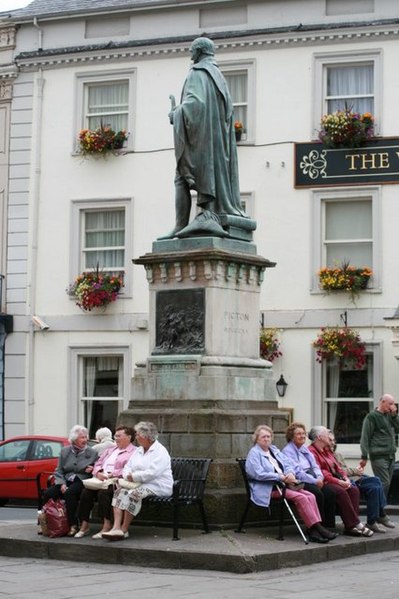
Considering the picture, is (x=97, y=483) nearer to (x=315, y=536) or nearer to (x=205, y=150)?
(x=315, y=536)

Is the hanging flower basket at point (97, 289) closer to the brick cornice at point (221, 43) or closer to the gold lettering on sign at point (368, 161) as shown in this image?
the brick cornice at point (221, 43)

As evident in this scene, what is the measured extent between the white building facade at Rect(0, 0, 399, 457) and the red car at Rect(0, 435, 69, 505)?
13.3ft

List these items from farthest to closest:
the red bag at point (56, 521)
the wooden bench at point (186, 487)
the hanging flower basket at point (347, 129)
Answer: the hanging flower basket at point (347, 129)
the red bag at point (56, 521)
the wooden bench at point (186, 487)

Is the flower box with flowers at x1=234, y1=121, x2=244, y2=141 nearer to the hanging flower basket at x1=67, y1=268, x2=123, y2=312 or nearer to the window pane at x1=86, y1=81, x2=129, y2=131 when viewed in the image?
the window pane at x1=86, y1=81, x2=129, y2=131

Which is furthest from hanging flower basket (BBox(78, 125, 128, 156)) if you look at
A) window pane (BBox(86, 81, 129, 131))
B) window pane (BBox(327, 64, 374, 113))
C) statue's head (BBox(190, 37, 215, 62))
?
statue's head (BBox(190, 37, 215, 62))

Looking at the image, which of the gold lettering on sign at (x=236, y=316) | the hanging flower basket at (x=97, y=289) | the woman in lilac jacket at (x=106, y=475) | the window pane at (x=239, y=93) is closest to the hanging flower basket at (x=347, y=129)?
the window pane at (x=239, y=93)

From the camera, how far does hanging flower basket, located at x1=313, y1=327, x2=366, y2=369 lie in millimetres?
25594

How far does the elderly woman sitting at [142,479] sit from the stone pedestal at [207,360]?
2.53ft

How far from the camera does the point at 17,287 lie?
93.9ft

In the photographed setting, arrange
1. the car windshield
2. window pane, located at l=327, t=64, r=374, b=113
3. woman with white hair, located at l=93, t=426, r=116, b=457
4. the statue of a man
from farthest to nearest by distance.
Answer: window pane, located at l=327, t=64, r=374, b=113
the car windshield
woman with white hair, located at l=93, t=426, r=116, b=457
the statue of a man

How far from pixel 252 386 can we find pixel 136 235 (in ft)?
44.2

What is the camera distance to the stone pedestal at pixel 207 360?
1402 centimetres

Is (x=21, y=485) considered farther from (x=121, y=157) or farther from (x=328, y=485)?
(x=328, y=485)

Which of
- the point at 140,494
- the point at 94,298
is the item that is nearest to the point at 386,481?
the point at 140,494
